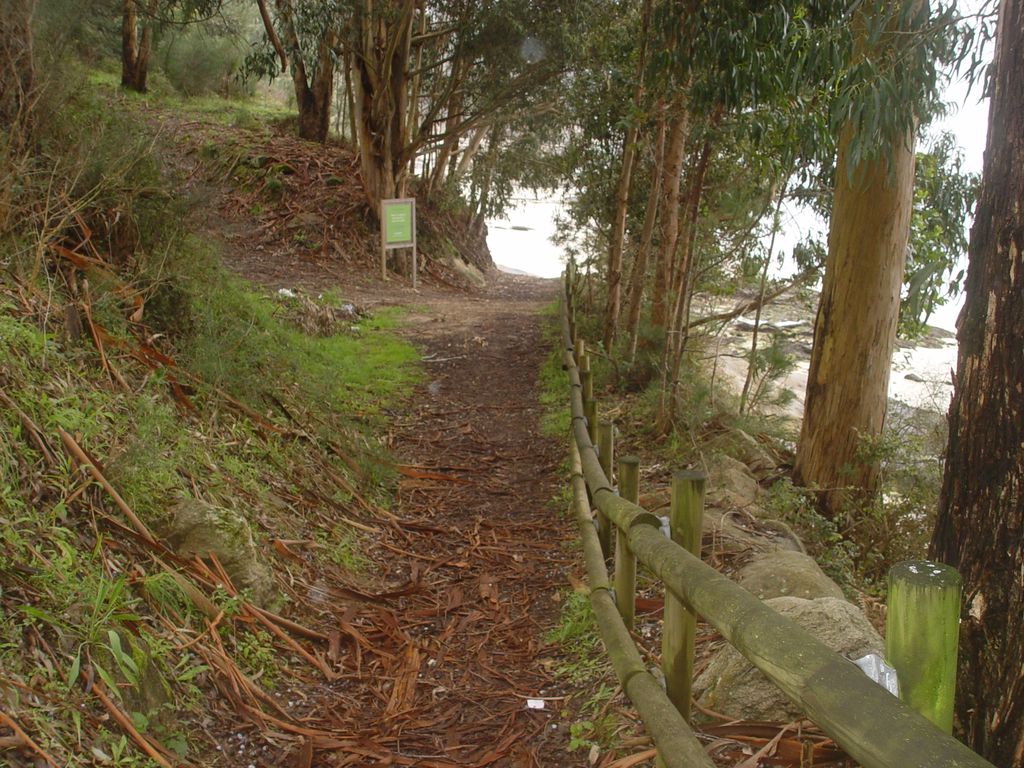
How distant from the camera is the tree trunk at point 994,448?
91.8 inches

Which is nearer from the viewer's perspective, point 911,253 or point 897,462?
point 897,462

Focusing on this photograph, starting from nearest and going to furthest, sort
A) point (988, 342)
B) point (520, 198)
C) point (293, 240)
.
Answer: point (988, 342) → point (293, 240) → point (520, 198)

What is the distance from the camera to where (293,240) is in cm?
1739

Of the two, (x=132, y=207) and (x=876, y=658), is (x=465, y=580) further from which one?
(x=876, y=658)

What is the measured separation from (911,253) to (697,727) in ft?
23.6

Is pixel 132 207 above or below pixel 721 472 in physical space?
above

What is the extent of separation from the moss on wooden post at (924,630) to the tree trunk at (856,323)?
5.15 m

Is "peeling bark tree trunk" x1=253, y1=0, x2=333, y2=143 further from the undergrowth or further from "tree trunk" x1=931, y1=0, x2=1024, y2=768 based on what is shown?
"tree trunk" x1=931, y1=0, x2=1024, y2=768

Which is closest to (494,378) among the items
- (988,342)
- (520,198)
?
(988,342)

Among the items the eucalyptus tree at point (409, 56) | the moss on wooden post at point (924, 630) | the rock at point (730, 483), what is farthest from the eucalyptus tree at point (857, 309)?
the eucalyptus tree at point (409, 56)

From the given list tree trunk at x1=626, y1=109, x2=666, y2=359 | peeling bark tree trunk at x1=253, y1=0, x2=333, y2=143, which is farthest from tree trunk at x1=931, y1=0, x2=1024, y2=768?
peeling bark tree trunk at x1=253, y1=0, x2=333, y2=143

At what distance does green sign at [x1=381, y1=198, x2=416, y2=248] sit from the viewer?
16.4 m

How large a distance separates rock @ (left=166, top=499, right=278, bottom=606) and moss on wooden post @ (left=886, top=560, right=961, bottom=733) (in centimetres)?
336

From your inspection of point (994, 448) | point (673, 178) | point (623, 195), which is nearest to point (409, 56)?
point (623, 195)
